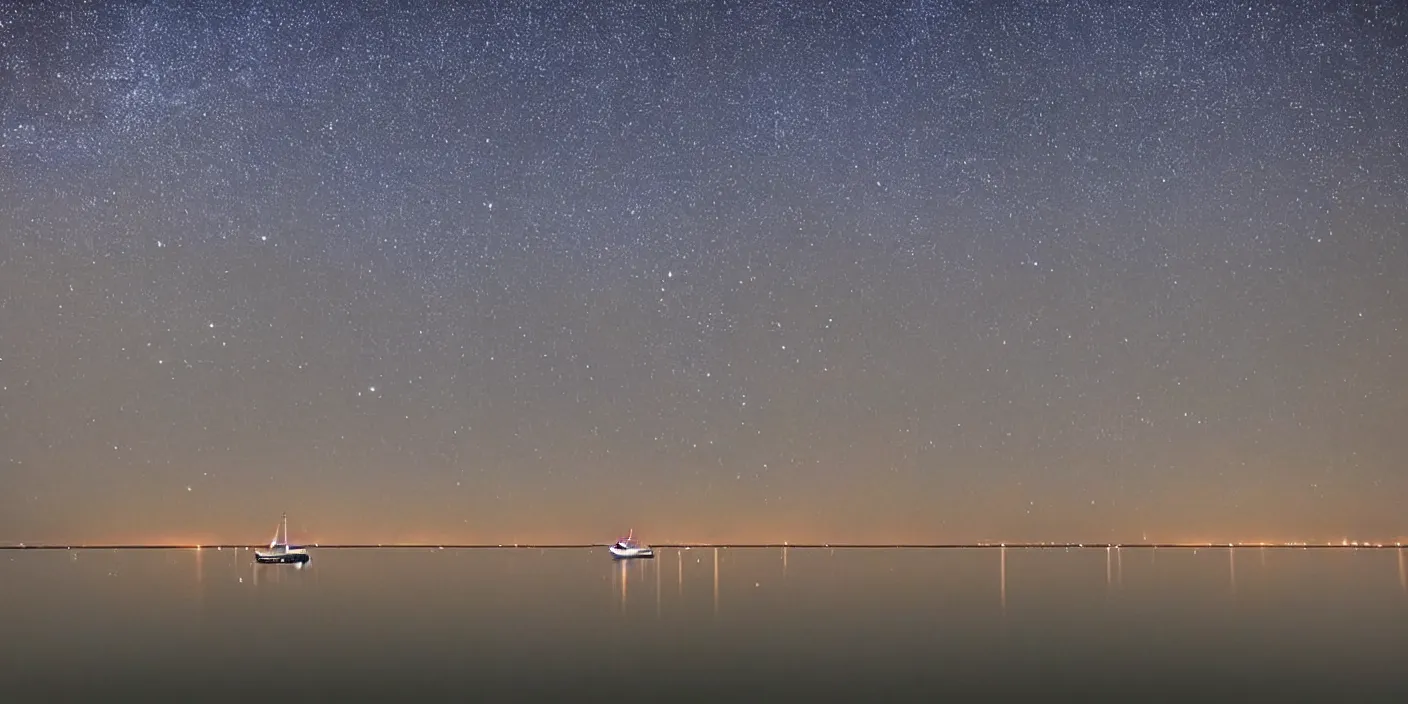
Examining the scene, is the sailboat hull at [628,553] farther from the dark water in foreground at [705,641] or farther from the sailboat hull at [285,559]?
the dark water in foreground at [705,641]

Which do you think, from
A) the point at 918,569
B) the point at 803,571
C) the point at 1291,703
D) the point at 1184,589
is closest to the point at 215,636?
the point at 1291,703

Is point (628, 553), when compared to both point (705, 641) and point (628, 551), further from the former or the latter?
point (705, 641)

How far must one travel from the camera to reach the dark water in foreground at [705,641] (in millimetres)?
17031

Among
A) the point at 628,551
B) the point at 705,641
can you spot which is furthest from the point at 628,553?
the point at 705,641

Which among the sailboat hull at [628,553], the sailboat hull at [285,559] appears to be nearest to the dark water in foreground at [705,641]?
the sailboat hull at [285,559]

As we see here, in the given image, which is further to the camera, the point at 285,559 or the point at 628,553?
the point at 628,553

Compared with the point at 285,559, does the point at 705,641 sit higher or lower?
lower

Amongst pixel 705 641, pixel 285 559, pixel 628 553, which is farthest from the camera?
pixel 628 553

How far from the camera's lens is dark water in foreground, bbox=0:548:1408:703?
1703 centimetres

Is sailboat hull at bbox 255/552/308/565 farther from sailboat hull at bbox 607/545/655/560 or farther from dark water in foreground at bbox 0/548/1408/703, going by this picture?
dark water in foreground at bbox 0/548/1408/703

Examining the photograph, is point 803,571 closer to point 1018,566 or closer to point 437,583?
point 1018,566

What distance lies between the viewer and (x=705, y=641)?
22797 mm

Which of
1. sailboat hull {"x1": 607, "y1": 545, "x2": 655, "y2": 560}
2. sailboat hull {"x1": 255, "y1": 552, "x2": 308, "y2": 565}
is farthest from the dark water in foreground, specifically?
sailboat hull {"x1": 607, "y1": 545, "x2": 655, "y2": 560}

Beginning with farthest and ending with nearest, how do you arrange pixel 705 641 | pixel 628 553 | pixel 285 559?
1. pixel 628 553
2. pixel 285 559
3. pixel 705 641
